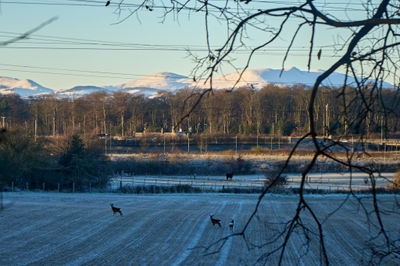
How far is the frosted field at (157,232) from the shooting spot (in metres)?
13.5

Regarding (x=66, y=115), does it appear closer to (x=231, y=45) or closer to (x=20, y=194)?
(x=20, y=194)

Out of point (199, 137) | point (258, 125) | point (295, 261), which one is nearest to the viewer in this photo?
point (295, 261)

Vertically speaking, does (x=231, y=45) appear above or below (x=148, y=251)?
above

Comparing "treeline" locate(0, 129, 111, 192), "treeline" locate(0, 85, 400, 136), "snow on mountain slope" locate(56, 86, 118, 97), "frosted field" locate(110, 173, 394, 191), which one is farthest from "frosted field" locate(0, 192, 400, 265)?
"snow on mountain slope" locate(56, 86, 118, 97)

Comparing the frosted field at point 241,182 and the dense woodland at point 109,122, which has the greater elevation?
the dense woodland at point 109,122

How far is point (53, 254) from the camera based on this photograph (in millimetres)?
14250

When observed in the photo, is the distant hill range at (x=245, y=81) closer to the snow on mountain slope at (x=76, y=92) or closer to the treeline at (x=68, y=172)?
the snow on mountain slope at (x=76, y=92)

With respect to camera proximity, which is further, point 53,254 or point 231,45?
point 53,254

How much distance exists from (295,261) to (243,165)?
35337 mm

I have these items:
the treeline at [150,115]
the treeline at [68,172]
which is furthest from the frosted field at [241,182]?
the treeline at [150,115]

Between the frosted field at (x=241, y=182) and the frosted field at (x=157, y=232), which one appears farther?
the frosted field at (x=241, y=182)

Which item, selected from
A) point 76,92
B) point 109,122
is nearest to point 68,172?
point 109,122

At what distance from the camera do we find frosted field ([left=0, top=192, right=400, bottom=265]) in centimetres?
1348

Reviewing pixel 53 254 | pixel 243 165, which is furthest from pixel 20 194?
pixel 243 165
